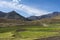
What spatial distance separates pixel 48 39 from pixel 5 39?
1301 centimetres

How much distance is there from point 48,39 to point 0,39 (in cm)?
1431

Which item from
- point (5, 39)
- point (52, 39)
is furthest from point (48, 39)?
point (5, 39)

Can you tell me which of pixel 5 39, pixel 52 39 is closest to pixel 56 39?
pixel 52 39

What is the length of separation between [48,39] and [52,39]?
1.22m

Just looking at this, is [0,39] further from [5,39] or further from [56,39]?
[56,39]

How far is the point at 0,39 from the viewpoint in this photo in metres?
51.4

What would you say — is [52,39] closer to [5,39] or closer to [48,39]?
[48,39]

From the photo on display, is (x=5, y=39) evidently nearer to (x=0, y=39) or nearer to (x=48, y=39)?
(x=0, y=39)

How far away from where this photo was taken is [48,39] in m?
55.8

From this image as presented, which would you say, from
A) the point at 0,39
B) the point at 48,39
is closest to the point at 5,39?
the point at 0,39

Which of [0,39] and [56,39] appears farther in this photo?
[56,39]

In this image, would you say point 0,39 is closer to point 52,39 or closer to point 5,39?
point 5,39

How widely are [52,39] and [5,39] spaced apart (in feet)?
46.6

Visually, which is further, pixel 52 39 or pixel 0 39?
pixel 52 39
